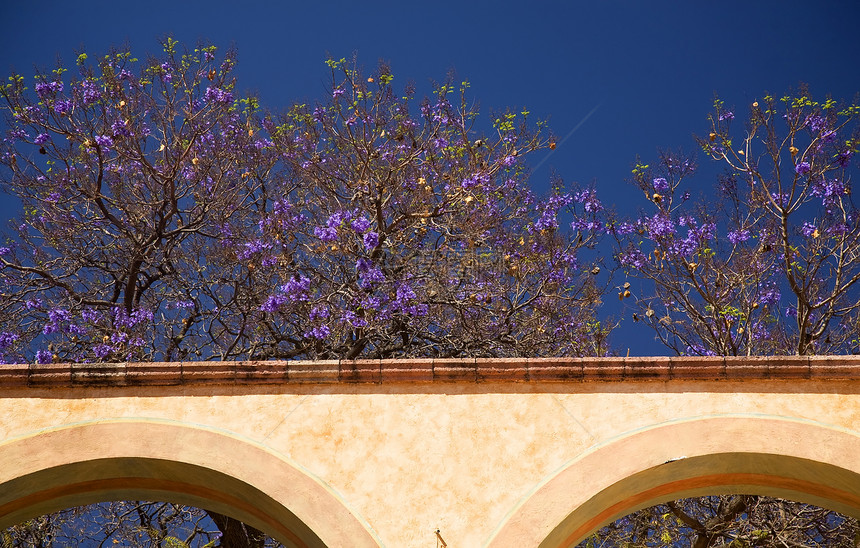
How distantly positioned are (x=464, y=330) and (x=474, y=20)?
3705 cm

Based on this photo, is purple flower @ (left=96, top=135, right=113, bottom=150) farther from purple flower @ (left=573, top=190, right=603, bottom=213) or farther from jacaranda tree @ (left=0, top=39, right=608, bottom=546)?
purple flower @ (left=573, top=190, right=603, bottom=213)

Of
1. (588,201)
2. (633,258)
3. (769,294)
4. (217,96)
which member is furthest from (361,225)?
(769,294)

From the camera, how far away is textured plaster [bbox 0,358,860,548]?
7.22 meters

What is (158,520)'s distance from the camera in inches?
473

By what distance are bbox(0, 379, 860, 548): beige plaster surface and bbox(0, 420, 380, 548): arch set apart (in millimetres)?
11

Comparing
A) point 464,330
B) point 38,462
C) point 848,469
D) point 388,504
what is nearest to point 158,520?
point 464,330

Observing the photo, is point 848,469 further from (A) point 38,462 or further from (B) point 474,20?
(B) point 474,20

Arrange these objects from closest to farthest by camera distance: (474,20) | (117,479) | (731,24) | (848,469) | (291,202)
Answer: (848,469)
(117,479)
(291,202)
(731,24)
(474,20)

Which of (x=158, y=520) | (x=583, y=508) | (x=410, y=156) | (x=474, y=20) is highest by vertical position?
(x=474, y=20)

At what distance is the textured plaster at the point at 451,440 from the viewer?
7.22 m

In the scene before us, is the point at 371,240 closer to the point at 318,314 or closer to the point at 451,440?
the point at 318,314

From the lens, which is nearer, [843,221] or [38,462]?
[38,462]

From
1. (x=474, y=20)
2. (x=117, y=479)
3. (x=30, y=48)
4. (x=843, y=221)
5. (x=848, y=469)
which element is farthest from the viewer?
(x=474, y=20)

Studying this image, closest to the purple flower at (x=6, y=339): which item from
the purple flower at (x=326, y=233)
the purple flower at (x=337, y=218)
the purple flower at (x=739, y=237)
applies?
the purple flower at (x=326, y=233)
